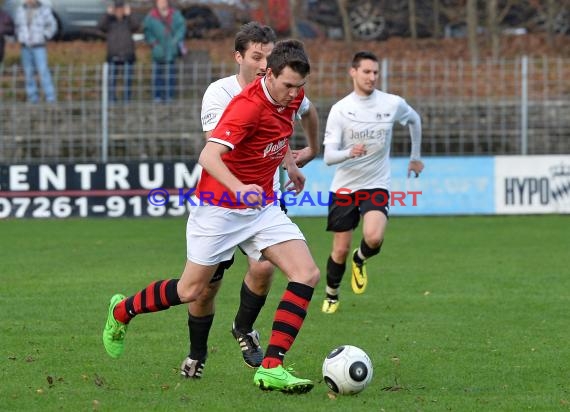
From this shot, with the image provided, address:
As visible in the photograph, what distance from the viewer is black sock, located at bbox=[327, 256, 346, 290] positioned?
409 inches

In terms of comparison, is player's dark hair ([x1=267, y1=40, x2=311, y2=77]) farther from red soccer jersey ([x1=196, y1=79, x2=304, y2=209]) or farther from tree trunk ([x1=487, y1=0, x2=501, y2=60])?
tree trunk ([x1=487, y1=0, x2=501, y2=60])

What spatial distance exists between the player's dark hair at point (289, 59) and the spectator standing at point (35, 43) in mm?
14098

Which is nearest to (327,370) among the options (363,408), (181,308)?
(363,408)

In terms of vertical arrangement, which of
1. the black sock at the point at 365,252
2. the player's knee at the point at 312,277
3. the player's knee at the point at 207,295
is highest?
the player's knee at the point at 312,277

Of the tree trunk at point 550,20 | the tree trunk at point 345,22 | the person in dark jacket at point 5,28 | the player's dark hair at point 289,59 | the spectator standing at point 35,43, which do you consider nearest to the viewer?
the player's dark hair at point 289,59

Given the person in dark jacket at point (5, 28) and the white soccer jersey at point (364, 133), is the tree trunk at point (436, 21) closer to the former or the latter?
the person in dark jacket at point (5, 28)

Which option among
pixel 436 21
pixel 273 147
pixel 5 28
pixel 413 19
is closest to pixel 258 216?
pixel 273 147

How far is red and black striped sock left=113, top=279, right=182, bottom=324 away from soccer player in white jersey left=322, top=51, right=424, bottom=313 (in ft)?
11.6

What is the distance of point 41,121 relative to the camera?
20391mm

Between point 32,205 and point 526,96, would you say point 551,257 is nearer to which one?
point 526,96

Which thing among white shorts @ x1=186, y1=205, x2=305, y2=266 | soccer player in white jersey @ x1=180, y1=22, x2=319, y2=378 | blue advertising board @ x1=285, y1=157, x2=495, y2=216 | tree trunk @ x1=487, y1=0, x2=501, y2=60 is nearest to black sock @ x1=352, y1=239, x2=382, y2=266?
soccer player in white jersey @ x1=180, y1=22, x2=319, y2=378

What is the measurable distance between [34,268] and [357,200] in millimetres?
4098

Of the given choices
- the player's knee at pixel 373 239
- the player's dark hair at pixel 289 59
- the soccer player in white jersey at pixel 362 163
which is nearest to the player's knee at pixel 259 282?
the player's dark hair at pixel 289 59

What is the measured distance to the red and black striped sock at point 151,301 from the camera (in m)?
7.12
